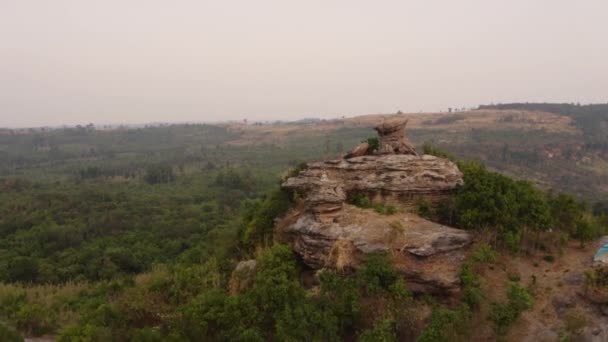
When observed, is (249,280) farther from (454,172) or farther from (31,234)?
(31,234)

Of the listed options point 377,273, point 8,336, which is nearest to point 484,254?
point 377,273

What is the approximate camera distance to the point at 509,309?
27.3 ft

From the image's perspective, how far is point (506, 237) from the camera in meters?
10.6

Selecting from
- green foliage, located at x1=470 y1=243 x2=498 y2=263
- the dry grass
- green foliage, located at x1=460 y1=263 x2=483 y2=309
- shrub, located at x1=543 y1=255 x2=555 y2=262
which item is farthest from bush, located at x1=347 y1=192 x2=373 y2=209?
the dry grass

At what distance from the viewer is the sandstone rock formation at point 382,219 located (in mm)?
9664

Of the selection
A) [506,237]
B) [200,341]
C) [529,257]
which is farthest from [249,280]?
[529,257]

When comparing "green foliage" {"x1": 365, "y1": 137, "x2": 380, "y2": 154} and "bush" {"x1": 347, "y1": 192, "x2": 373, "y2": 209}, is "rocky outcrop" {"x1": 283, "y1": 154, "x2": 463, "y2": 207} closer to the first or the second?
"bush" {"x1": 347, "y1": 192, "x2": 373, "y2": 209}

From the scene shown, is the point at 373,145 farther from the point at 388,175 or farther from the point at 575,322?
the point at 575,322

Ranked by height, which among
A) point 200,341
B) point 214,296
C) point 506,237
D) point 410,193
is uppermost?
point 410,193

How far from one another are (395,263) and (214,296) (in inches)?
186

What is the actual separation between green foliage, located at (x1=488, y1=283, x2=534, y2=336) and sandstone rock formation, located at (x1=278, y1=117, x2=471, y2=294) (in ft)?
3.42

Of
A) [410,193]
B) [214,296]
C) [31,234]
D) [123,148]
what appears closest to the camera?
[214,296]

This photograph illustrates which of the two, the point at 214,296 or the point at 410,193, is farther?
the point at 410,193

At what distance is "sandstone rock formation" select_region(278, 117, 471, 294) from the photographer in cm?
966
